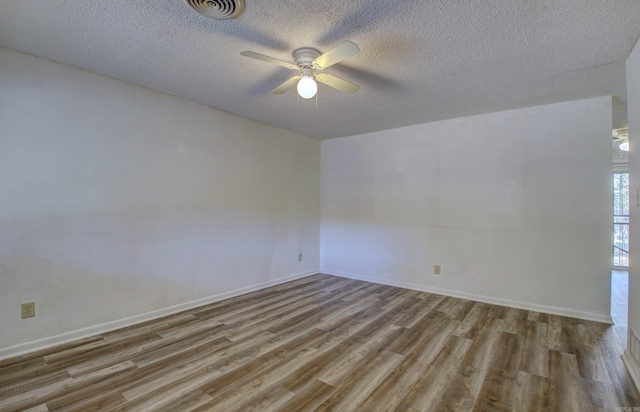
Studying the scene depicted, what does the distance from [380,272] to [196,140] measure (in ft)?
10.2

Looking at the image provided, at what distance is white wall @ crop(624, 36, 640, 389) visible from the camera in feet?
6.51

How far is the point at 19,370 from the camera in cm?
201

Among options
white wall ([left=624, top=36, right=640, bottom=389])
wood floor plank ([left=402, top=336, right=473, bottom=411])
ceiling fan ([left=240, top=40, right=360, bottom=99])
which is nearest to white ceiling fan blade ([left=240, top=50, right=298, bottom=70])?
ceiling fan ([left=240, top=40, right=360, bottom=99])

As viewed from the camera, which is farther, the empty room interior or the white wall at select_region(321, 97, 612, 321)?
the white wall at select_region(321, 97, 612, 321)

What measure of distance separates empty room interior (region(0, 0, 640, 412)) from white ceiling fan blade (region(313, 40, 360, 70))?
0.05 feet

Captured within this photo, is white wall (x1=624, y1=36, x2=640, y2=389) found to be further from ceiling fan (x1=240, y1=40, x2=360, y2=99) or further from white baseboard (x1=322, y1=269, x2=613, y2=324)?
ceiling fan (x1=240, y1=40, x2=360, y2=99)

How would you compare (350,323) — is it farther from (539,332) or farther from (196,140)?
(196,140)

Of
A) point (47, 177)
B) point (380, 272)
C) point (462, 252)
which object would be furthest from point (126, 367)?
point (462, 252)

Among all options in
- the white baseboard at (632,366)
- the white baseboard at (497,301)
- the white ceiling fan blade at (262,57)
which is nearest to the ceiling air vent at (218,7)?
the white ceiling fan blade at (262,57)

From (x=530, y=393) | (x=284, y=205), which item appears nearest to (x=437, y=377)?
(x=530, y=393)

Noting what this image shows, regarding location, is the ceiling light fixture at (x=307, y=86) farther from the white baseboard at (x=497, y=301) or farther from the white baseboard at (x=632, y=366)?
the white baseboard at (x=497, y=301)

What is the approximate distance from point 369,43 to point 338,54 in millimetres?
353

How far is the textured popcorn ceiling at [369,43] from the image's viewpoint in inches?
67.4

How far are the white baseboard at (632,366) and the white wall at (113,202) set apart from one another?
11.8 ft
